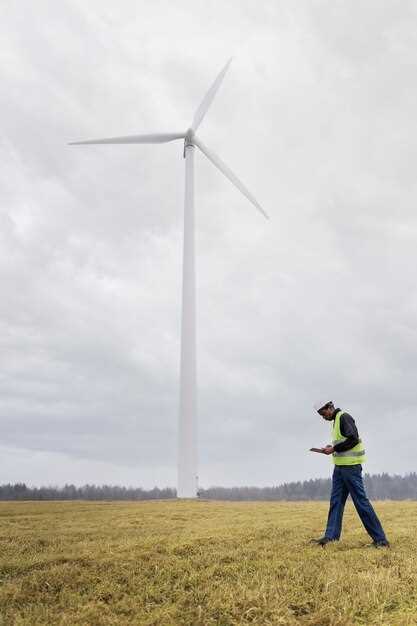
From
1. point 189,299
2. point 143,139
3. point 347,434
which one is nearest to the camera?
point 347,434

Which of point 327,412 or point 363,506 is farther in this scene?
point 327,412

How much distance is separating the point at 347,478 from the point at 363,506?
700 millimetres

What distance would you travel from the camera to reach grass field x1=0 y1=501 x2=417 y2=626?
316 inches

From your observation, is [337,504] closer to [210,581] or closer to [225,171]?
[210,581]

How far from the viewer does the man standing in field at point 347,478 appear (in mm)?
13148

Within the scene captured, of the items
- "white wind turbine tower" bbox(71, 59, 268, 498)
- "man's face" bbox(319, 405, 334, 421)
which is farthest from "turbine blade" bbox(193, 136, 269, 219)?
"man's face" bbox(319, 405, 334, 421)

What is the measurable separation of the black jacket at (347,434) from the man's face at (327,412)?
0.42 m

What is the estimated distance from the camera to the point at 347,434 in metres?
13.3

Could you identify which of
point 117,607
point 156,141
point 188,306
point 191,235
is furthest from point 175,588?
point 156,141

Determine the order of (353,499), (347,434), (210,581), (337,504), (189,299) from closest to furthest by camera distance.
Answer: (210,581)
(353,499)
(347,434)
(337,504)
(189,299)

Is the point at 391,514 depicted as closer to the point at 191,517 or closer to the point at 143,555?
the point at 191,517

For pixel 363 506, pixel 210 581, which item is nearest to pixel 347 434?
pixel 363 506

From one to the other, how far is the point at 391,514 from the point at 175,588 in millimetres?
15816

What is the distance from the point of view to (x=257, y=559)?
11188 millimetres
